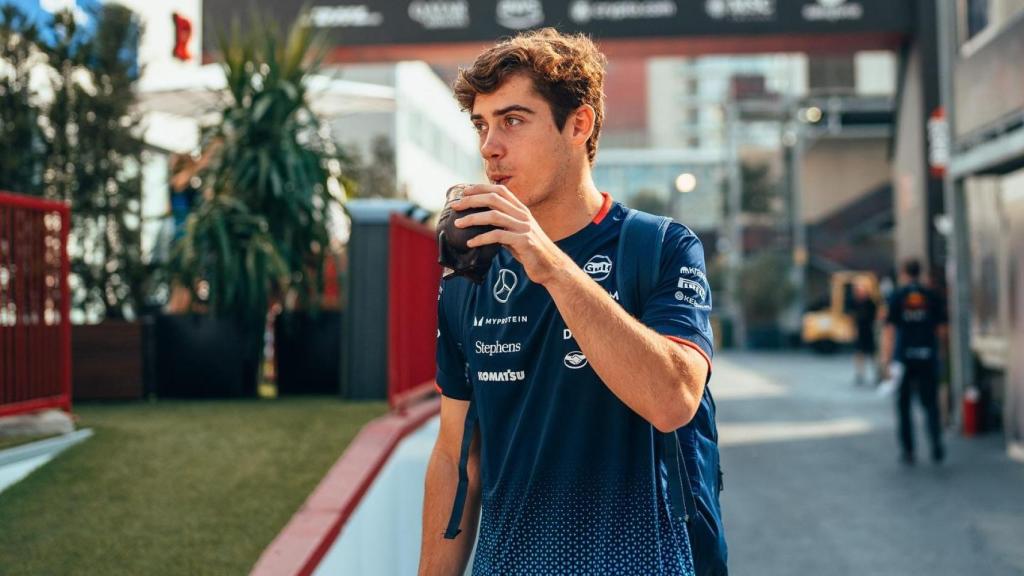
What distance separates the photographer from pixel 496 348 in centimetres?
232

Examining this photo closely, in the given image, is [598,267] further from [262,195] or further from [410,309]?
[262,195]

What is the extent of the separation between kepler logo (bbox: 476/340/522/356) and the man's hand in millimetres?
354

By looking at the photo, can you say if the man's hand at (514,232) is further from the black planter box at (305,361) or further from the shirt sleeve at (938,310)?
the shirt sleeve at (938,310)

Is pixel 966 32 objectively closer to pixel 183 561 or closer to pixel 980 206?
pixel 980 206

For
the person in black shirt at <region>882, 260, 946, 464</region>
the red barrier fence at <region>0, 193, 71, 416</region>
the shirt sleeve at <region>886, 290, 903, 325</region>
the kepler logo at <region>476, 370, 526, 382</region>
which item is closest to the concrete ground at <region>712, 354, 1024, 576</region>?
the person in black shirt at <region>882, 260, 946, 464</region>

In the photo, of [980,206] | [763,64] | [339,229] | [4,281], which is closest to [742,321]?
[980,206]

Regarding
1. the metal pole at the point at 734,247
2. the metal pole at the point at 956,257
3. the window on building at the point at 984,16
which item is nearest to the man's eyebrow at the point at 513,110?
the window on building at the point at 984,16

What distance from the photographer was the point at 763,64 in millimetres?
118562

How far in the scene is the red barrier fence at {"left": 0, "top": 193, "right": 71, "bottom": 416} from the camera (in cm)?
605

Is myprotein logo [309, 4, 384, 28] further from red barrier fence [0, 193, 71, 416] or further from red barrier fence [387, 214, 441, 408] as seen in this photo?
red barrier fence [0, 193, 71, 416]

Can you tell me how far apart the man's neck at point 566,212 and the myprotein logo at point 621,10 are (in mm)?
11948

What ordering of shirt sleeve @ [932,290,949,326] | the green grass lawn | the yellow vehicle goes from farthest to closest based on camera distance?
the yellow vehicle < shirt sleeve @ [932,290,949,326] < the green grass lawn

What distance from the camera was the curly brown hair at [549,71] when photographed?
2.28 m

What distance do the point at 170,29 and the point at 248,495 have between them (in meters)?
9.74
